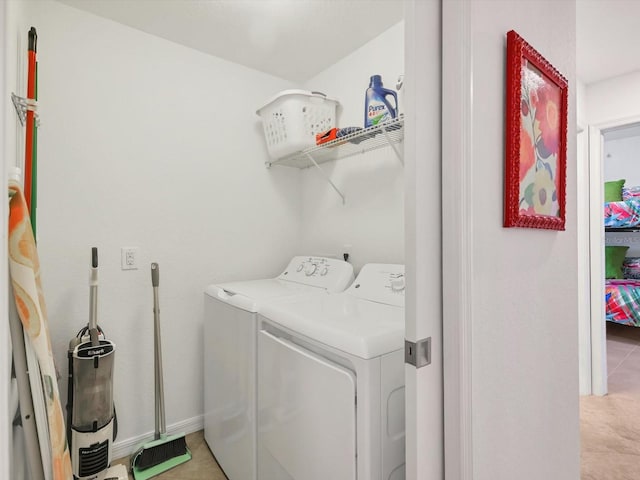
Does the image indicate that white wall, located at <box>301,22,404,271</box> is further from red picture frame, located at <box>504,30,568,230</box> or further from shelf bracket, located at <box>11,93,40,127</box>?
shelf bracket, located at <box>11,93,40,127</box>

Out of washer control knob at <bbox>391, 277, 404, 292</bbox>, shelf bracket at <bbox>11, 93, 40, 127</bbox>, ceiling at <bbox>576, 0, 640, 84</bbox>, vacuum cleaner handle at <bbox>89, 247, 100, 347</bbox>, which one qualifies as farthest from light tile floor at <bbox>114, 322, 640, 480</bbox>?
ceiling at <bbox>576, 0, 640, 84</bbox>

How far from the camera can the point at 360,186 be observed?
6.77ft

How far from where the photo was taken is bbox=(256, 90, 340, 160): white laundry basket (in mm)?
1985

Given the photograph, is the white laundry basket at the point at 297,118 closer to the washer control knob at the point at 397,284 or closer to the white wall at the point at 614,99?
the washer control knob at the point at 397,284

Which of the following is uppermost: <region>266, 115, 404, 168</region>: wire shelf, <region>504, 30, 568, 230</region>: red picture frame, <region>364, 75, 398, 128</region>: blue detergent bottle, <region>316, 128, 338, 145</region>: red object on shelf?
<region>364, 75, 398, 128</region>: blue detergent bottle

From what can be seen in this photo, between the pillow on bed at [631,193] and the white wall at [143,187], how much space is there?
4.62 metres

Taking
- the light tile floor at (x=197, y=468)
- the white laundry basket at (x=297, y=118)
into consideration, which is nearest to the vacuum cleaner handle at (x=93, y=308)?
the light tile floor at (x=197, y=468)

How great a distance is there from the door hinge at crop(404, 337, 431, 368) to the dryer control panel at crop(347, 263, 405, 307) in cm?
56


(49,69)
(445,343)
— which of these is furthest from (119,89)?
(445,343)

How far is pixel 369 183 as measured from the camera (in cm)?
201

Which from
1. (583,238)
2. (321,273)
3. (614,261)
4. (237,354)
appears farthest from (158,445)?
→ (614,261)

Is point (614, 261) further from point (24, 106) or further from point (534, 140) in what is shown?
point (24, 106)

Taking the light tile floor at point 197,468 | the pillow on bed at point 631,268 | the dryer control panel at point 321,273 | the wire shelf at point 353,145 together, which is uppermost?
the wire shelf at point 353,145

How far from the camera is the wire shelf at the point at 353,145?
1.57 metres
